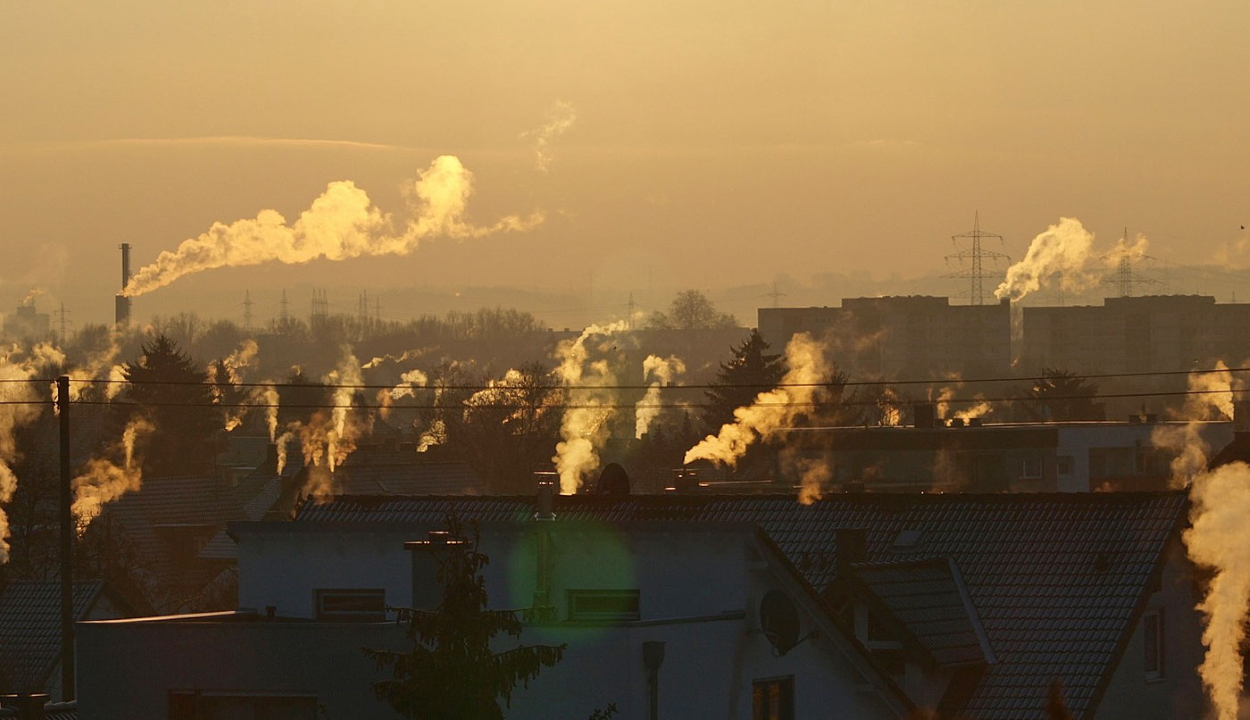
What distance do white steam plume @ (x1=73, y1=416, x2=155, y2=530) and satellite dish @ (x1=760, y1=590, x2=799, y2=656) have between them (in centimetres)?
6177

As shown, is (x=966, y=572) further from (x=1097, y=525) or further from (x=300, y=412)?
(x=300, y=412)

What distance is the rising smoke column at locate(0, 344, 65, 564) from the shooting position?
3231 inches

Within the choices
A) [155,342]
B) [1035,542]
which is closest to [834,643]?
[1035,542]

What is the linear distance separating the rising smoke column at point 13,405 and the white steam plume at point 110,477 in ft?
11.8

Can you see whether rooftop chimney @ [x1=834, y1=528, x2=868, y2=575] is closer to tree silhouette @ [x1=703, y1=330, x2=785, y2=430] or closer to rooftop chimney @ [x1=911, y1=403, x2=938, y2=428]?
rooftop chimney @ [x1=911, y1=403, x2=938, y2=428]

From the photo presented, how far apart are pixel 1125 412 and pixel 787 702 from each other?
170 meters

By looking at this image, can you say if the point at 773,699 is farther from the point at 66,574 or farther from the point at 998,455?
the point at 998,455

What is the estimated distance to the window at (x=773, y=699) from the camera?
101 ft

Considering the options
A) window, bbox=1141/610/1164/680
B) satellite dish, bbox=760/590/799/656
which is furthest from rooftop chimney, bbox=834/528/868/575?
satellite dish, bbox=760/590/799/656

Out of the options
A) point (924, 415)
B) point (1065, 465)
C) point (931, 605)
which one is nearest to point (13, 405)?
point (924, 415)

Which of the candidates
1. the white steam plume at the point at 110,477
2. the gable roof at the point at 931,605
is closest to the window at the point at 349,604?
the gable roof at the point at 931,605

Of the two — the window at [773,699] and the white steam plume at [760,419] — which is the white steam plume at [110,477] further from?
the window at [773,699]

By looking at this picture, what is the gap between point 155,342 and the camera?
147 m

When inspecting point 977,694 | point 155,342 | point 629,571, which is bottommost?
→ point 977,694
